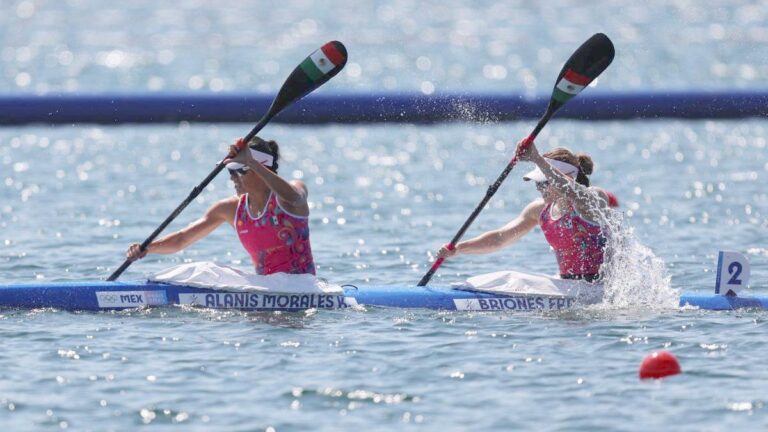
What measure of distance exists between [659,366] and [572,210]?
1.86 meters

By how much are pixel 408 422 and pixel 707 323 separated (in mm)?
2616

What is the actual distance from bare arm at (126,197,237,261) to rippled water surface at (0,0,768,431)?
429 millimetres

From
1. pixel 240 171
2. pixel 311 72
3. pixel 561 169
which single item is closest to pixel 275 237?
pixel 240 171

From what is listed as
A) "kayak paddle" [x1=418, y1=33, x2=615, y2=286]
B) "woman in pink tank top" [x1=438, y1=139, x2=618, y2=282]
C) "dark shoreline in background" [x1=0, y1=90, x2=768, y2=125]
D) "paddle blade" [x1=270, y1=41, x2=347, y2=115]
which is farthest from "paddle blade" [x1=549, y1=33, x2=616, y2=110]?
A: "dark shoreline in background" [x1=0, y1=90, x2=768, y2=125]

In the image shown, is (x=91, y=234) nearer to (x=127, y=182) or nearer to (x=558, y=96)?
(x=127, y=182)

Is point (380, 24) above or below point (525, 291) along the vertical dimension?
above

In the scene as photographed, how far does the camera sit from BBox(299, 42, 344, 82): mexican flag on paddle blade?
990 cm

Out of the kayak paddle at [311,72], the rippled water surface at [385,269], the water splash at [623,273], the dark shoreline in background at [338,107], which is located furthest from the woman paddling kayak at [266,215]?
the dark shoreline in background at [338,107]

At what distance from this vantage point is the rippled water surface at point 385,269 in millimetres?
7223

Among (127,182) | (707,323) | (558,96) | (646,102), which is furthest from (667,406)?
(646,102)

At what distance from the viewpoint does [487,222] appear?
14016mm

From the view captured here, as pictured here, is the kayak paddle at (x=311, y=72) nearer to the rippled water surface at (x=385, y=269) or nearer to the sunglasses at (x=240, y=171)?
the sunglasses at (x=240, y=171)

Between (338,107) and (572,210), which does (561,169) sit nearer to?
(572,210)

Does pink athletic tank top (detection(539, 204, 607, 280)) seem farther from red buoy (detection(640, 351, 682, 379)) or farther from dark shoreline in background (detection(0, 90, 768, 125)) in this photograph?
dark shoreline in background (detection(0, 90, 768, 125))
